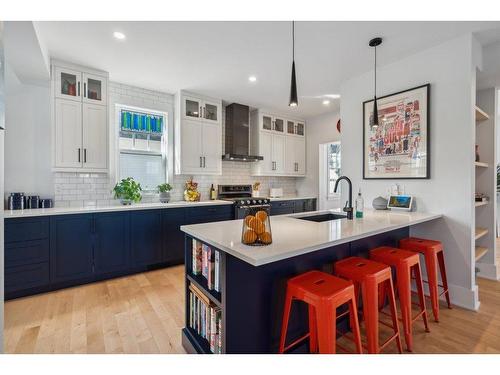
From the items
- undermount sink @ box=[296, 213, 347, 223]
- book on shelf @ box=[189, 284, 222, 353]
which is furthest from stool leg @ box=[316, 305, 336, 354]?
undermount sink @ box=[296, 213, 347, 223]

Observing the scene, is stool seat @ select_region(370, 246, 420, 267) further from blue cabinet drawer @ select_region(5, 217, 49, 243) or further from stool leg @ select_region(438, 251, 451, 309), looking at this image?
blue cabinet drawer @ select_region(5, 217, 49, 243)

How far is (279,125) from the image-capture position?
5398mm

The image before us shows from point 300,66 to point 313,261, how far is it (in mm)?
2500

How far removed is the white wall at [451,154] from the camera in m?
2.41

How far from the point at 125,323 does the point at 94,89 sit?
2.87m

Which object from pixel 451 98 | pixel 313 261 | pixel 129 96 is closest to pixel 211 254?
pixel 313 261

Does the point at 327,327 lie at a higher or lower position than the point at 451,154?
lower

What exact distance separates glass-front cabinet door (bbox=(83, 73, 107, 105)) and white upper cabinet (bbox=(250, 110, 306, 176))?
2.74 meters

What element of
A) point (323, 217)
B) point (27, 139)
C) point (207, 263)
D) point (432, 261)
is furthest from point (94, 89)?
point (432, 261)

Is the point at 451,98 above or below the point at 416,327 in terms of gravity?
above

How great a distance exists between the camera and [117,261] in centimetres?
320

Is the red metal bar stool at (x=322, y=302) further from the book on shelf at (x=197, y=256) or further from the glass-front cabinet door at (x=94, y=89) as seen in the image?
the glass-front cabinet door at (x=94, y=89)

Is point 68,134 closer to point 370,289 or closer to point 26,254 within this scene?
point 26,254
